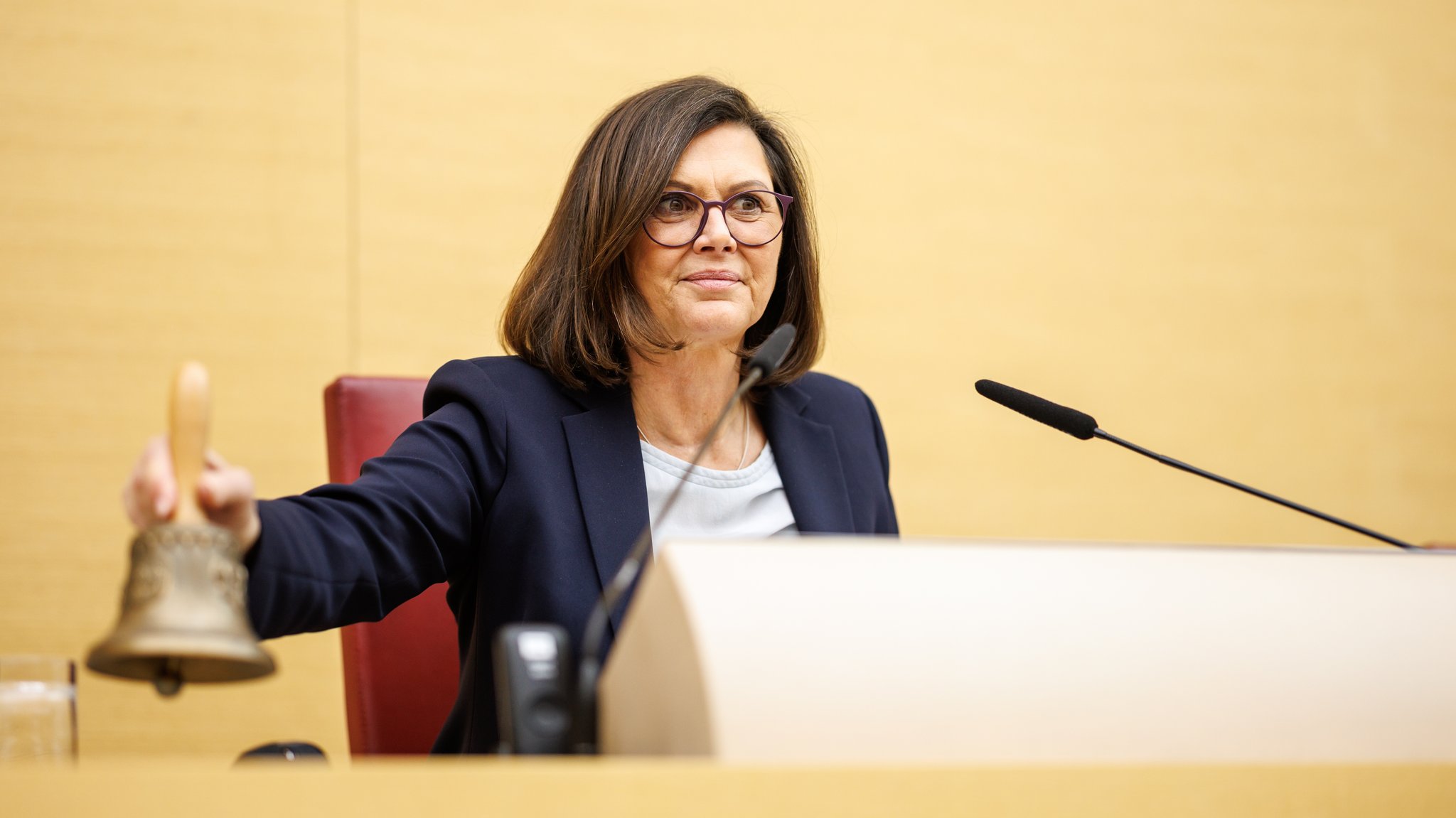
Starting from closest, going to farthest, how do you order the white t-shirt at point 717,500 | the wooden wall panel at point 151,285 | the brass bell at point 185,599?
the brass bell at point 185,599
the white t-shirt at point 717,500
the wooden wall panel at point 151,285

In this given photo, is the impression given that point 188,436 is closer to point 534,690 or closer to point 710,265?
point 534,690

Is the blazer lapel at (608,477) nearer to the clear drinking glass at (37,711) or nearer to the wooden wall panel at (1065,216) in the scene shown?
the clear drinking glass at (37,711)

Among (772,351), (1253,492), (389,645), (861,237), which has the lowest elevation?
(389,645)

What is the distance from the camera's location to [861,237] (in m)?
2.32


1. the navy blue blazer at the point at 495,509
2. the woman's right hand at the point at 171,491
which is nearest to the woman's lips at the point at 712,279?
the navy blue blazer at the point at 495,509

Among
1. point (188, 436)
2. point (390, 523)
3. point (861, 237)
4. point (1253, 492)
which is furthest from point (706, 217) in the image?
point (861, 237)

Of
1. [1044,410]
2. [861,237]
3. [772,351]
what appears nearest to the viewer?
[772,351]

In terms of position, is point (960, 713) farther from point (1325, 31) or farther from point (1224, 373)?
point (1325, 31)

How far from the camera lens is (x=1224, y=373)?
7.99 ft

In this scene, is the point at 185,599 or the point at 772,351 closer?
the point at 185,599

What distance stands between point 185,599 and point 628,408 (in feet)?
2.52

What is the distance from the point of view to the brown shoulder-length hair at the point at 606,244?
1369mm

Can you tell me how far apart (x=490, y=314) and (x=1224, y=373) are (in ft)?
4.34

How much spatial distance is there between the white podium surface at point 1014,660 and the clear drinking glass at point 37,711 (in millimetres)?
361
